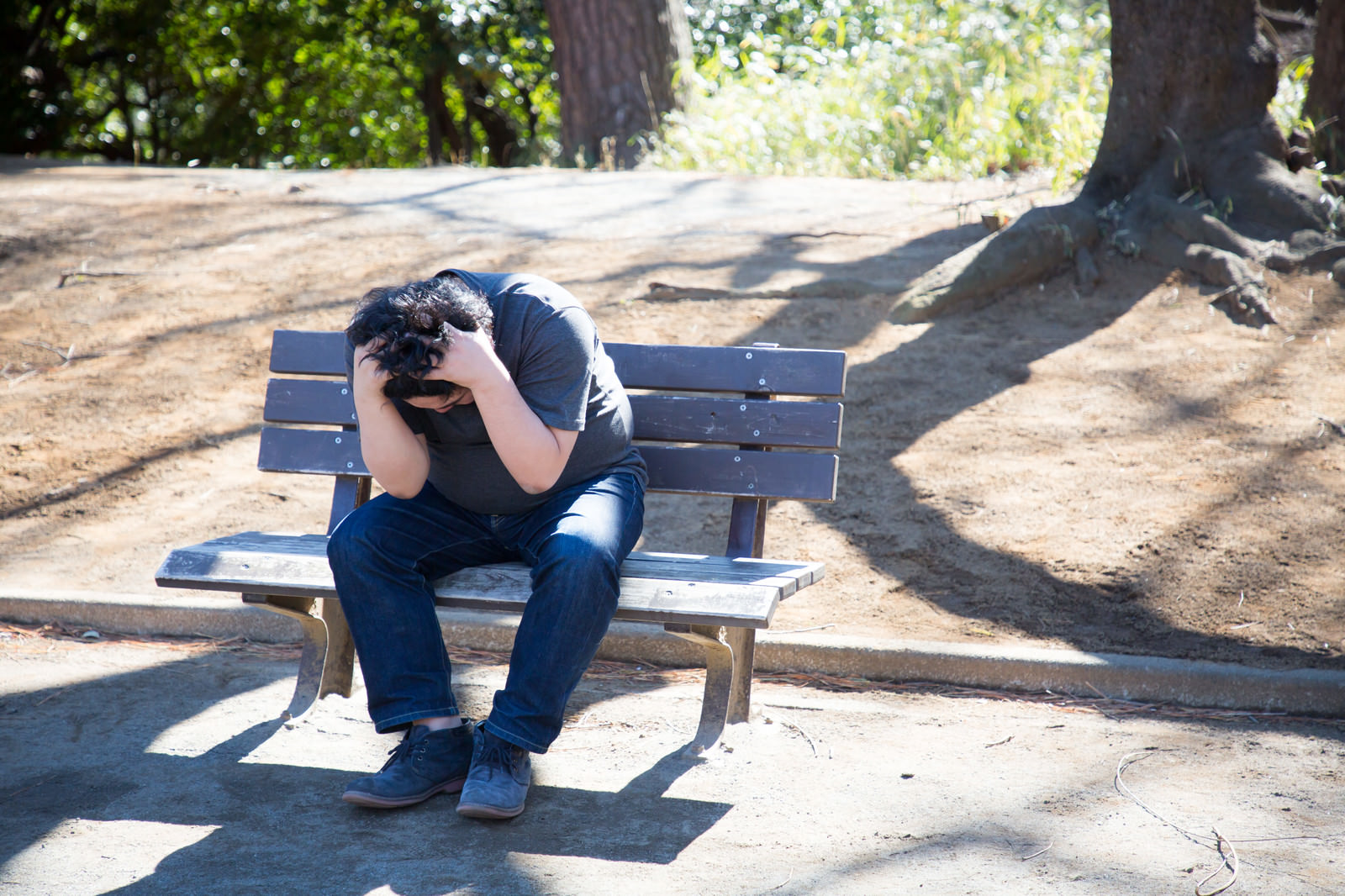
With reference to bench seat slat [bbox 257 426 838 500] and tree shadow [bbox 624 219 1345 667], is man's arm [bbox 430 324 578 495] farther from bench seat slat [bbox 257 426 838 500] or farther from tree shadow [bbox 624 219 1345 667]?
tree shadow [bbox 624 219 1345 667]

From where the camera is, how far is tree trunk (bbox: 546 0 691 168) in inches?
396

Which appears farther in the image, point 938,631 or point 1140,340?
point 1140,340

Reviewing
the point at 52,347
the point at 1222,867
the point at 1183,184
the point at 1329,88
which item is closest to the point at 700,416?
the point at 1222,867

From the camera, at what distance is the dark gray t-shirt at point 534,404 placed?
2748 millimetres

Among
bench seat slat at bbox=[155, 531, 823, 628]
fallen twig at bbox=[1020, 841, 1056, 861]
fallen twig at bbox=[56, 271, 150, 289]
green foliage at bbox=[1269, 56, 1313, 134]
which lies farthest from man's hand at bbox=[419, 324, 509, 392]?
green foliage at bbox=[1269, 56, 1313, 134]

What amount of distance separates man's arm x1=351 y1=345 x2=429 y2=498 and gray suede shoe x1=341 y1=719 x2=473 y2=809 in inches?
24.1

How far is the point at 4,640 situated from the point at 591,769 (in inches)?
83.8

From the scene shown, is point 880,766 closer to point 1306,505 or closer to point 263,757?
point 263,757

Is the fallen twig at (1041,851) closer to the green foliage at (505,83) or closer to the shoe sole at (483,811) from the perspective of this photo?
the shoe sole at (483,811)

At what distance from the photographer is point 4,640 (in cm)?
Answer: 365

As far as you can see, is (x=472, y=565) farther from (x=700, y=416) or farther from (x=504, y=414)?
(x=700, y=416)

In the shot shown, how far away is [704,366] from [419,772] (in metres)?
1.45

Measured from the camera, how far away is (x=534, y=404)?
2740 millimetres

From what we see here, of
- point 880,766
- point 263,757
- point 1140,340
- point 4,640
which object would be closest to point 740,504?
point 880,766
